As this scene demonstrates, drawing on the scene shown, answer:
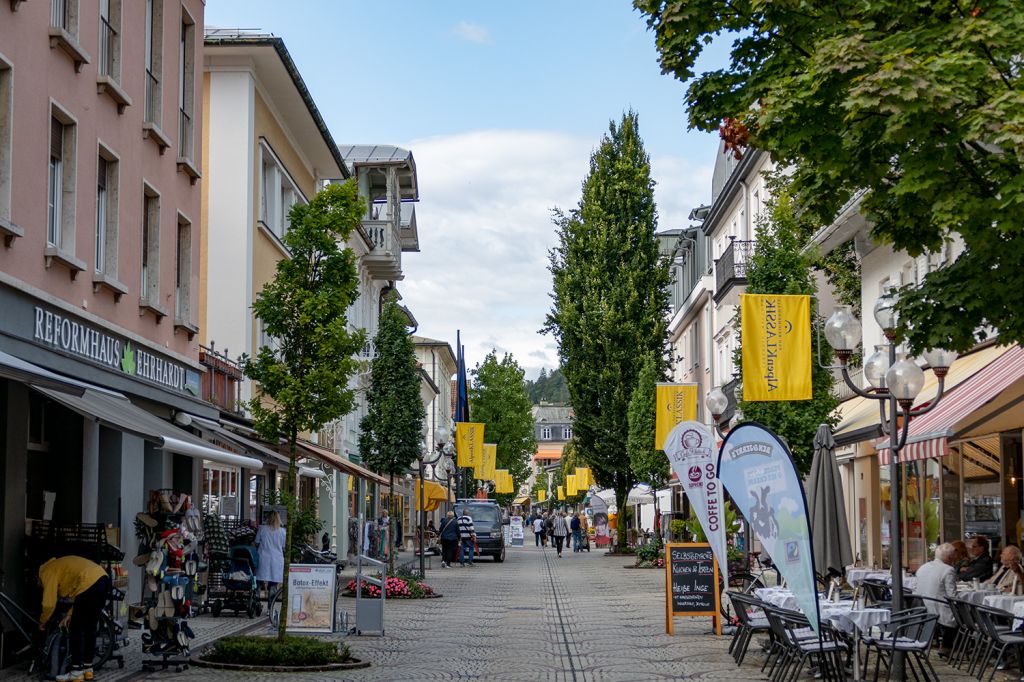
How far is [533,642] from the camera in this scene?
1823 centimetres

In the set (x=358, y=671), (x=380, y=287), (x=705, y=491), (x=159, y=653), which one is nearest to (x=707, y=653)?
(x=705, y=491)

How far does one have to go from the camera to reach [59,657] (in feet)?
41.4

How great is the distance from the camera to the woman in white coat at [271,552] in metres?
21.3

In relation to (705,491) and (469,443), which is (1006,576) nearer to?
(705,491)

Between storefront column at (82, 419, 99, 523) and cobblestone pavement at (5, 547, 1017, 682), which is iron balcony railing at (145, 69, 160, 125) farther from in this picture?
cobblestone pavement at (5, 547, 1017, 682)

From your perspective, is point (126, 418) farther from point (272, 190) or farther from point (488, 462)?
point (488, 462)

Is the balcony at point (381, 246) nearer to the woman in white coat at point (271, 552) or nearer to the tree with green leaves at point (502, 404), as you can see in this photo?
the woman in white coat at point (271, 552)

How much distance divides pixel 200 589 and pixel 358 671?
8.24 metres

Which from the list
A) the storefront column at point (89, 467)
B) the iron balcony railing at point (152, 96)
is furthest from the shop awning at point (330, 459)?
the storefront column at point (89, 467)

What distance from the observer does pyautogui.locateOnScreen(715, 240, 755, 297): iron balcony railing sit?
3900cm

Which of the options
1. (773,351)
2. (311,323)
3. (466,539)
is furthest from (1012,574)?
(466,539)

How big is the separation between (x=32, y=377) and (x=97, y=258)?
290 inches

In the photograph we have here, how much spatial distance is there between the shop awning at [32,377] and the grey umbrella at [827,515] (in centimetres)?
870

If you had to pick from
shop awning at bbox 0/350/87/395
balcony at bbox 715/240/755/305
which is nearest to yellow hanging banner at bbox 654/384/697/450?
balcony at bbox 715/240/755/305
